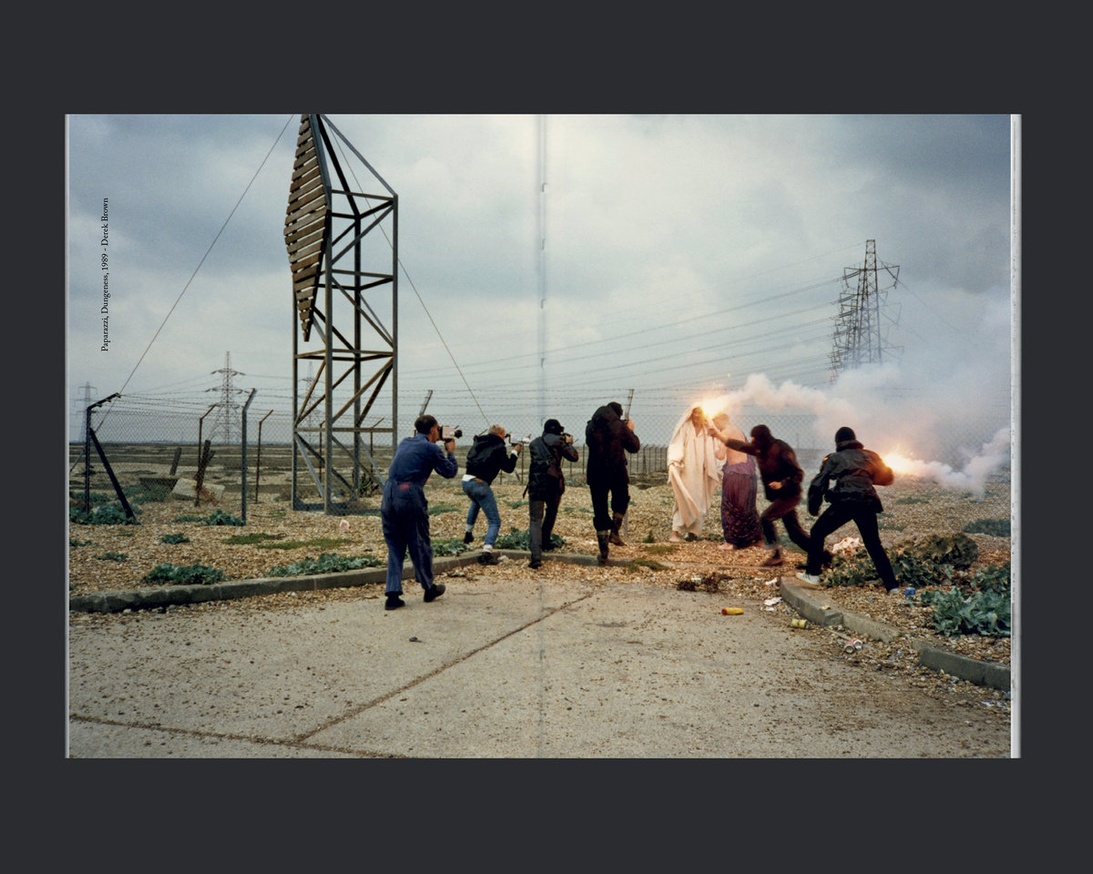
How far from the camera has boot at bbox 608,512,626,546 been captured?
277 inches

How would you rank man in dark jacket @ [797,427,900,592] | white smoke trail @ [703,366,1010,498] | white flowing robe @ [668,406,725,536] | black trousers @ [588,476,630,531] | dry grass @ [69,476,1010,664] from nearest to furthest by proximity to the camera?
white smoke trail @ [703,366,1010,498] → dry grass @ [69,476,1010,664] → man in dark jacket @ [797,427,900,592] → white flowing robe @ [668,406,725,536] → black trousers @ [588,476,630,531]

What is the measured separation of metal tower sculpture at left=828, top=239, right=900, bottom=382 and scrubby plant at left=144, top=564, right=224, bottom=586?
18.3 ft

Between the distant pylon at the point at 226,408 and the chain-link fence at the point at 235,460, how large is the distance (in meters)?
0.03

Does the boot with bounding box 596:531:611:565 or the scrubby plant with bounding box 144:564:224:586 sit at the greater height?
the boot with bounding box 596:531:611:565

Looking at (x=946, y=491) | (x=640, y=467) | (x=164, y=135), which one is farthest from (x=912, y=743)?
(x=164, y=135)

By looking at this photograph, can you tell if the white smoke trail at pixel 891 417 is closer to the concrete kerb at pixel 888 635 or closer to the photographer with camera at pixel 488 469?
the concrete kerb at pixel 888 635

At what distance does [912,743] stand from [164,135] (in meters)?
6.28

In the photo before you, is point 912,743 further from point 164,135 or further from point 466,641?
point 164,135

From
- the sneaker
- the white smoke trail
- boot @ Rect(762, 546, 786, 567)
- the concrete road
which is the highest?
the white smoke trail

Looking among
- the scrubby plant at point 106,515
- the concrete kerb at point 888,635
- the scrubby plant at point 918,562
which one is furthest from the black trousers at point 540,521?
the scrubby plant at point 106,515

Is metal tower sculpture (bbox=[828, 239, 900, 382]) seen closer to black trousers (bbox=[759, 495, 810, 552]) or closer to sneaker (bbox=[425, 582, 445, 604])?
black trousers (bbox=[759, 495, 810, 552])

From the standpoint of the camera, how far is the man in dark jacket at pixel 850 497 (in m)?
5.71

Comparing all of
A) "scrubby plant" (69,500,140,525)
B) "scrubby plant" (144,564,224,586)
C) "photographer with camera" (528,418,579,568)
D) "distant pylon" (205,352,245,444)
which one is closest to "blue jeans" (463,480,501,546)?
"photographer with camera" (528,418,579,568)
